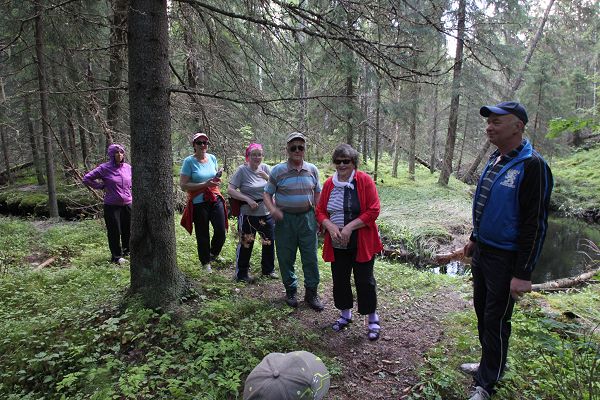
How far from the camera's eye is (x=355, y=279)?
3822mm

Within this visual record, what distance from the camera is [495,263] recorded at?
263 cm

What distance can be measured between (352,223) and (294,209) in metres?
0.85

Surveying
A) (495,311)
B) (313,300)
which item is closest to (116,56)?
(313,300)

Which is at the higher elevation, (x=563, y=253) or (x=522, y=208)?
(x=522, y=208)

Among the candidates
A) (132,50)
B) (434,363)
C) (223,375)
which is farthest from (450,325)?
(132,50)

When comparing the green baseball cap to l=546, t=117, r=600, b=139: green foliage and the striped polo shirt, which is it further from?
the striped polo shirt

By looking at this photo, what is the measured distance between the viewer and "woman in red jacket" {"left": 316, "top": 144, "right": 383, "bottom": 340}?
11.8 feet

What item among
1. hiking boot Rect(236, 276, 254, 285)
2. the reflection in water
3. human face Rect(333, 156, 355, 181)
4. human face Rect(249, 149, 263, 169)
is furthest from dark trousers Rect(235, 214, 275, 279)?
the reflection in water

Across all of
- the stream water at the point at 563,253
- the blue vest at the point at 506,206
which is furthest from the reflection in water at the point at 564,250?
the blue vest at the point at 506,206

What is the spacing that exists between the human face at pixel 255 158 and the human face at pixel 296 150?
36.5 inches

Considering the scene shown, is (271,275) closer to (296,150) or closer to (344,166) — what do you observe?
(296,150)

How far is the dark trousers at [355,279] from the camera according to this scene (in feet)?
12.2

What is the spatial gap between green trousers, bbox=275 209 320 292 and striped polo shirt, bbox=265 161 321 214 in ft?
0.39

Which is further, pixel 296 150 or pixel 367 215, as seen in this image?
pixel 296 150
